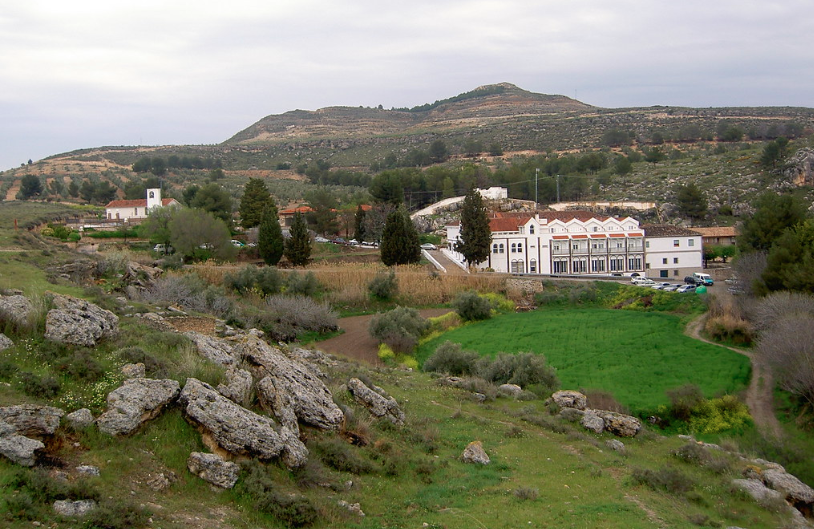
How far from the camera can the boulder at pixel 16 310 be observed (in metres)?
10.6

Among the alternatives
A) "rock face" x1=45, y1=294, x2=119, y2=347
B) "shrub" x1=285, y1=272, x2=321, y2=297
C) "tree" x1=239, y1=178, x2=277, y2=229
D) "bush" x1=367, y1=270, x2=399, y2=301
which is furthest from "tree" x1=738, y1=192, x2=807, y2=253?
"rock face" x1=45, y1=294, x2=119, y2=347

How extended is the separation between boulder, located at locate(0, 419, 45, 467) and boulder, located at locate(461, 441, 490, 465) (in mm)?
6963

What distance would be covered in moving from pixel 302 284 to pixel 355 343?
7.23 m

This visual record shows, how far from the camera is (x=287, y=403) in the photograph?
10.6 meters

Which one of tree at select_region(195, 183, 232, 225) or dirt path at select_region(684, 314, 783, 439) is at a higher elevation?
tree at select_region(195, 183, 232, 225)

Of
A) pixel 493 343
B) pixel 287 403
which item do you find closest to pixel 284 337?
pixel 493 343

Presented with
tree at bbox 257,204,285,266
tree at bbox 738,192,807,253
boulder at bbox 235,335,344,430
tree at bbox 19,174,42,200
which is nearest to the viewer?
boulder at bbox 235,335,344,430

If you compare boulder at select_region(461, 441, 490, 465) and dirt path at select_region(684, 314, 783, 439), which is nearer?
boulder at select_region(461, 441, 490, 465)

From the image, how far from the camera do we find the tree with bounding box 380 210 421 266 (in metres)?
45.0

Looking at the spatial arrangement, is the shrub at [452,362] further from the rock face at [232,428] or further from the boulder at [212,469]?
the boulder at [212,469]

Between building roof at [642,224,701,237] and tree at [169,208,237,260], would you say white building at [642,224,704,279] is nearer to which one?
building roof at [642,224,701,237]

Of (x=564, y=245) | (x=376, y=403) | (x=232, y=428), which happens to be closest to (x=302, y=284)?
(x=564, y=245)

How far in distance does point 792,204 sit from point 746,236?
3.06 m

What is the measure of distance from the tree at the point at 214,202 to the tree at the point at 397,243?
16.2m
